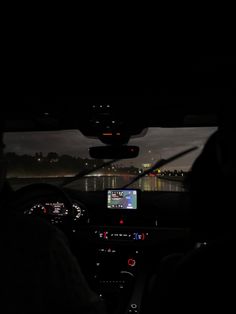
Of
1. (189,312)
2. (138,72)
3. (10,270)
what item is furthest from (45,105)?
(189,312)

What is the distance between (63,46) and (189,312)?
3.01 metres

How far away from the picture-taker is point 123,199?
5.11m

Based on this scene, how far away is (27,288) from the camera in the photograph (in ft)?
4.45

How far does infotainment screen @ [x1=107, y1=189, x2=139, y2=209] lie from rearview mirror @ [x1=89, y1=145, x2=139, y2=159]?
18.9 inches

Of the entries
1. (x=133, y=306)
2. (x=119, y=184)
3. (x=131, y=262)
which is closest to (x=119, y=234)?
(x=131, y=262)

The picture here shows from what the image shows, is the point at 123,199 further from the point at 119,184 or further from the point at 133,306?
the point at 133,306

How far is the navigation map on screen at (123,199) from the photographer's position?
5105 mm

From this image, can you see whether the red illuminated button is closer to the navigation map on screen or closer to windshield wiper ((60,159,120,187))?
the navigation map on screen

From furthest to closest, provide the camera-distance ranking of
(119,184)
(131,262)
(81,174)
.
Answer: (119,184) → (131,262) → (81,174)

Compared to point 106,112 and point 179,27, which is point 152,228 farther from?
point 179,27

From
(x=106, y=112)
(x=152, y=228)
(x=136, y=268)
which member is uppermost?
(x=106, y=112)

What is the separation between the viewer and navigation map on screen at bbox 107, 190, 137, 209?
5105 mm

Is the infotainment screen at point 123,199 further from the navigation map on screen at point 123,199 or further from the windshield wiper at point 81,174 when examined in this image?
the windshield wiper at point 81,174

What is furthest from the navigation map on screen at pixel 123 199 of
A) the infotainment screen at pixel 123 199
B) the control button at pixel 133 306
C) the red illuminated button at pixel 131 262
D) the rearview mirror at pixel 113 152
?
the control button at pixel 133 306
